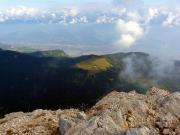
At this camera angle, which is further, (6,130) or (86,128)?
(6,130)

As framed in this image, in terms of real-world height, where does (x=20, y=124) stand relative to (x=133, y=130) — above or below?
below

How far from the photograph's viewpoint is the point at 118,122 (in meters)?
39.2

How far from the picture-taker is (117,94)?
57.4m

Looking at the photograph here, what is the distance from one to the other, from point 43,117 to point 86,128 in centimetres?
1472

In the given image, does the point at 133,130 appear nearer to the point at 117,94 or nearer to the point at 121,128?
the point at 121,128

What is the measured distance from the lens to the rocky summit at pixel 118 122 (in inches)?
1455

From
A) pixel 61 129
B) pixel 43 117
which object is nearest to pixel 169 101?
pixel 61 129

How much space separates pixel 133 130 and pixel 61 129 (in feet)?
30.8

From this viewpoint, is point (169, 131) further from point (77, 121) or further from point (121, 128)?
point (77, 121)

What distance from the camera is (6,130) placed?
153 ft

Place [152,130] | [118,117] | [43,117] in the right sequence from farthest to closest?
[43,117]
[118,117]
[152,130]

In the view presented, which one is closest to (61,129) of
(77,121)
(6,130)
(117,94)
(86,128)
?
(77,121)

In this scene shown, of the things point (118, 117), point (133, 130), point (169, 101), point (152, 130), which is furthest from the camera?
point (169, 101)

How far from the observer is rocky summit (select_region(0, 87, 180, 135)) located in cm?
3697
